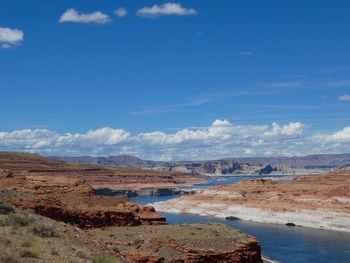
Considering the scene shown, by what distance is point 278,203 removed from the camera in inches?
4267

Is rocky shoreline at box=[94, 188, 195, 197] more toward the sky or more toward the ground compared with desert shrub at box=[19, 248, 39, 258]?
more toward the ground

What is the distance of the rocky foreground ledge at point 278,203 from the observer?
305 feet

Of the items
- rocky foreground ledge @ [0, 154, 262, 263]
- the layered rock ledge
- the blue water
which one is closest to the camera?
rocky foreground ledge @ [0, 154, 262, 263]

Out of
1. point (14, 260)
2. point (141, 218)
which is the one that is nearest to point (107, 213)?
point (141, 218)

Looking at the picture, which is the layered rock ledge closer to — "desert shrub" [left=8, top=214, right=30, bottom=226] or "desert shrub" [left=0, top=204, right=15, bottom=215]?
"desert shrub" [left=0, top=204, right=15, bottom=215]

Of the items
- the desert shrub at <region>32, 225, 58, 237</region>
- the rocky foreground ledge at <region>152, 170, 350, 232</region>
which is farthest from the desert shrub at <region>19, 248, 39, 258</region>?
the rocky foreground ledge at <region>152, 170, 350, 232</region>

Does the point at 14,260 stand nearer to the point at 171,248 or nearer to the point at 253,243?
the point at 171,248

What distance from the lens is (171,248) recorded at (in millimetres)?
Result: 28625

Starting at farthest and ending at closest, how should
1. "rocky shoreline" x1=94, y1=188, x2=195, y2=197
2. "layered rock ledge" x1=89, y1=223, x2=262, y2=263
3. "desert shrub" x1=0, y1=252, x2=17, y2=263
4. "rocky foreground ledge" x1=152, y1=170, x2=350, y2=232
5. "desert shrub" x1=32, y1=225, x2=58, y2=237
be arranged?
"rocky shoreline" x1=94, y1=188, x2=195, y2=197, "rocky foreground ledge" x1=152, y1=170, x2=350, y2=232, "layered rock ledge" x1=89, y1=223, x2=262, y2=263, "desert shrub" x1=32, y1=225, x2=58, y2=237, "desert shrub" x1=0, y1=252, x2=17, y2=263

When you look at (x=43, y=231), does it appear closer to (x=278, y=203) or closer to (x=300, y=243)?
(x=300, y=243)

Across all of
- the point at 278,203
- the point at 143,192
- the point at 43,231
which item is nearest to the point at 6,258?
the point at 43,231

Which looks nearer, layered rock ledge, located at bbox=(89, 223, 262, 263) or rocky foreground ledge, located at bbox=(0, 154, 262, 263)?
rocky foreground ledge, located at bbox=(0, 154, 262, 263)

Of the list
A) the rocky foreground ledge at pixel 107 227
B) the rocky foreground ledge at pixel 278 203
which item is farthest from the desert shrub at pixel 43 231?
the rocky foreground ledge at pixel 278 203

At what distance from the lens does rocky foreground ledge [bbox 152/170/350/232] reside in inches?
3659
